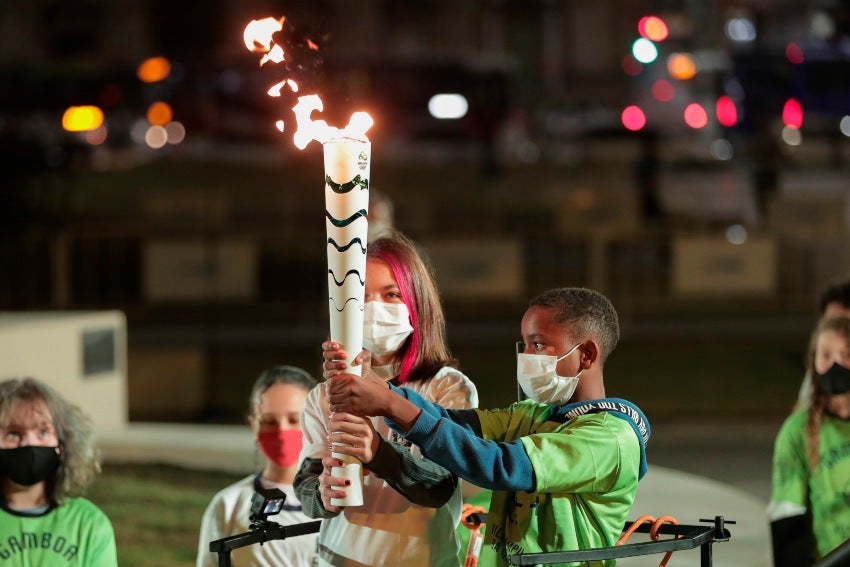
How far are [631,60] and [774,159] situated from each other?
23082mm

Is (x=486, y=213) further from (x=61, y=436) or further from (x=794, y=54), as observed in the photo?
(x=61, y=436)

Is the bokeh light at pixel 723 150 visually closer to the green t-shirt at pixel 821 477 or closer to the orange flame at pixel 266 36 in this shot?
the green t-shirt at pixel 821 477

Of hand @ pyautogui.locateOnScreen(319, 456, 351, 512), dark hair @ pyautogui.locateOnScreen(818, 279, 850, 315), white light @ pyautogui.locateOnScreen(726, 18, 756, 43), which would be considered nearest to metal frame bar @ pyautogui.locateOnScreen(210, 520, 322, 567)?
hand @ pyautogui.locateOnScreen(319, 456, 351, 512)

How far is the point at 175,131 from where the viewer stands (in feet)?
97.2

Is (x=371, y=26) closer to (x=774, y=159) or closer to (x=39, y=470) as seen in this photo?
(x=774, y=159)

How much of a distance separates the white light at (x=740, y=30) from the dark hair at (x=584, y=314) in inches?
1059

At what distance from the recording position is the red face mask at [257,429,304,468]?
496 cm

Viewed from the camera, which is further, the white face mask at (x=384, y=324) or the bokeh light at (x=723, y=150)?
the bokeh light at (x=723, y=150)

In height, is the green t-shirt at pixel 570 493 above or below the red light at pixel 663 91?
below

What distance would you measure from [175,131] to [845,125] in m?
13.3

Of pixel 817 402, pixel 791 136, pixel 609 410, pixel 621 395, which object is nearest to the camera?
pixel 609 410

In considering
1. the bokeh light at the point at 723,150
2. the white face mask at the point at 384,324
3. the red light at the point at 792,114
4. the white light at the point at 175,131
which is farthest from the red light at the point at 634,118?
the white face mask at the point at 384,324

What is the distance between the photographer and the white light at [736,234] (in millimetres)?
19266

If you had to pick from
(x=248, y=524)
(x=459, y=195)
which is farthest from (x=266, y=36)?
(x=459, y=195)
